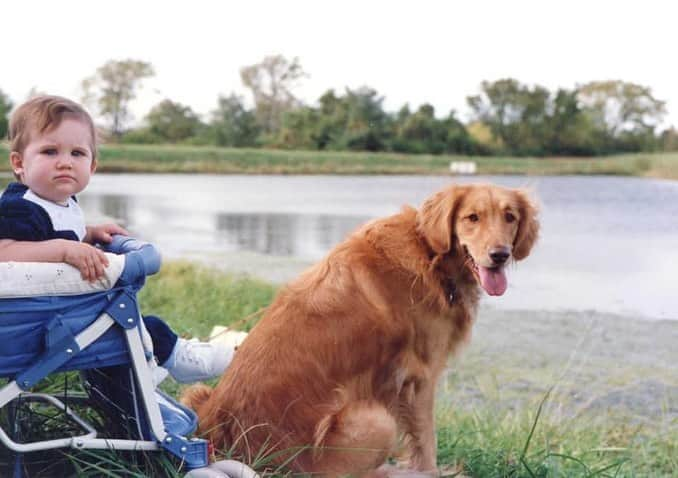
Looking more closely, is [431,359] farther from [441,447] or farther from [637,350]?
[637,350]

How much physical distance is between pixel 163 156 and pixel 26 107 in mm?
13921

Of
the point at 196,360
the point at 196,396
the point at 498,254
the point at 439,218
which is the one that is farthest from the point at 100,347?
the point at 498,254

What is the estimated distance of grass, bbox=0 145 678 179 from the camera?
1277 centimetres

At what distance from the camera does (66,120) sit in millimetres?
2652

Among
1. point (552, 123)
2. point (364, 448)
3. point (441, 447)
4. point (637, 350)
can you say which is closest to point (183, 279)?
point (637, 350)

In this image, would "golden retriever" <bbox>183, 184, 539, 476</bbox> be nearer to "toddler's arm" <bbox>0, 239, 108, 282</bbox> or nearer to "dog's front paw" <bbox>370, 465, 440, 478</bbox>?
"dog's front paw" <bbox>370, 465, 440, 478</bbox>

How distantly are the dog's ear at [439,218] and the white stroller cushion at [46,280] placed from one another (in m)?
1.38

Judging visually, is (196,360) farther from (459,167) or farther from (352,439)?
(459,167)

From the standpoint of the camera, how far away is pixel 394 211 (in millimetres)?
3566

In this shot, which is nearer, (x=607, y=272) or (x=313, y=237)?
(x=607, y=272)

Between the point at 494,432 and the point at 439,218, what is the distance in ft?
5.52

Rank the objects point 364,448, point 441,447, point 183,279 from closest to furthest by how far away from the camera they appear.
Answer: point 364,448 < point 441,447 < point 183,279

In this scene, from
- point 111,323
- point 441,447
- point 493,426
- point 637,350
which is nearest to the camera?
point 111,323

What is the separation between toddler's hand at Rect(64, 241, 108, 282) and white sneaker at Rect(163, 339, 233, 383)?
2.83ft
